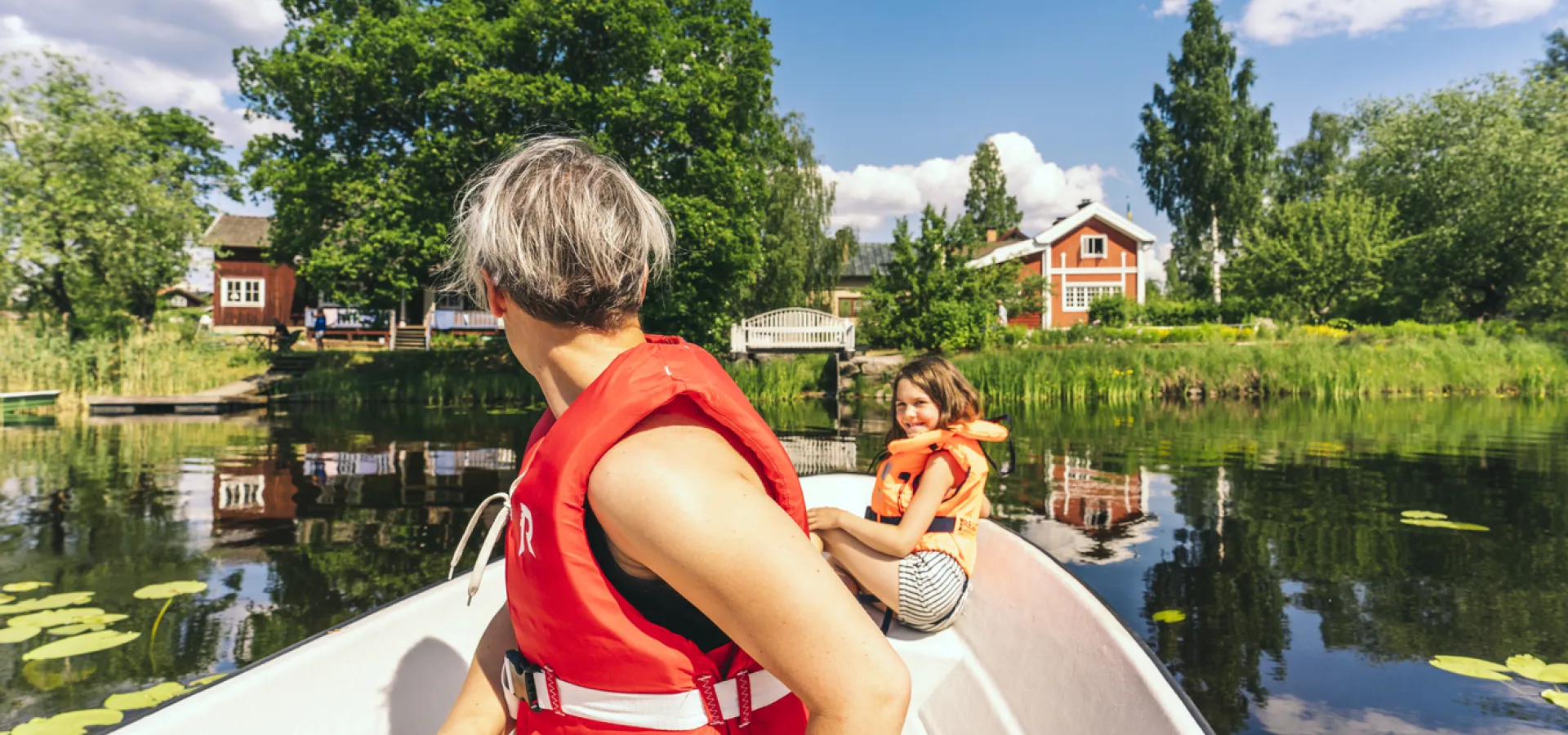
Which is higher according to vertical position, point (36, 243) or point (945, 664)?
point (36, 243)

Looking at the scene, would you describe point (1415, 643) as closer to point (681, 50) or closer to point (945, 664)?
point (945, 664)

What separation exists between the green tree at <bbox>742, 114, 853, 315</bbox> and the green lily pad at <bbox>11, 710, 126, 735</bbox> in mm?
23809

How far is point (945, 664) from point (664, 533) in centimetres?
250

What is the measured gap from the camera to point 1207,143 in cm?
3416

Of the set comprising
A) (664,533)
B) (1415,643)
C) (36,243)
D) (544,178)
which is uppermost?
(36,243)

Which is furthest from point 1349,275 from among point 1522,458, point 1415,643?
point 1415,643

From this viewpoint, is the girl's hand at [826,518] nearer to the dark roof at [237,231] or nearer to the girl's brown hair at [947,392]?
the girl's brown hair at [947,392]

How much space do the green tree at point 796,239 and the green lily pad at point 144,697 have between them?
23527mm

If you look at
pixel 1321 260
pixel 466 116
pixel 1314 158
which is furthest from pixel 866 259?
pixel 466 116

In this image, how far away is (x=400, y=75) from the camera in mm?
18250

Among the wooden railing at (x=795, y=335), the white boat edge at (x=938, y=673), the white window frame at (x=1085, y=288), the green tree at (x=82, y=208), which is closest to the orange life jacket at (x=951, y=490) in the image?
the white boat edge at (x=938, y=673)

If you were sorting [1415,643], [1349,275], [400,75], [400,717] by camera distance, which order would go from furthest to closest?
1. [1349,275]
2. [400,75]
3. [1415,643]
4. [400,717]

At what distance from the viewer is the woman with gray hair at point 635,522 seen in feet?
2.87

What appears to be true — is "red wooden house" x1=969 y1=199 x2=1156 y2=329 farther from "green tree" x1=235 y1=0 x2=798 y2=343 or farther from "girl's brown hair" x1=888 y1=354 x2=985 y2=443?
"girl's brown hair" x1=888 y1=354 x2=985 y2=443
